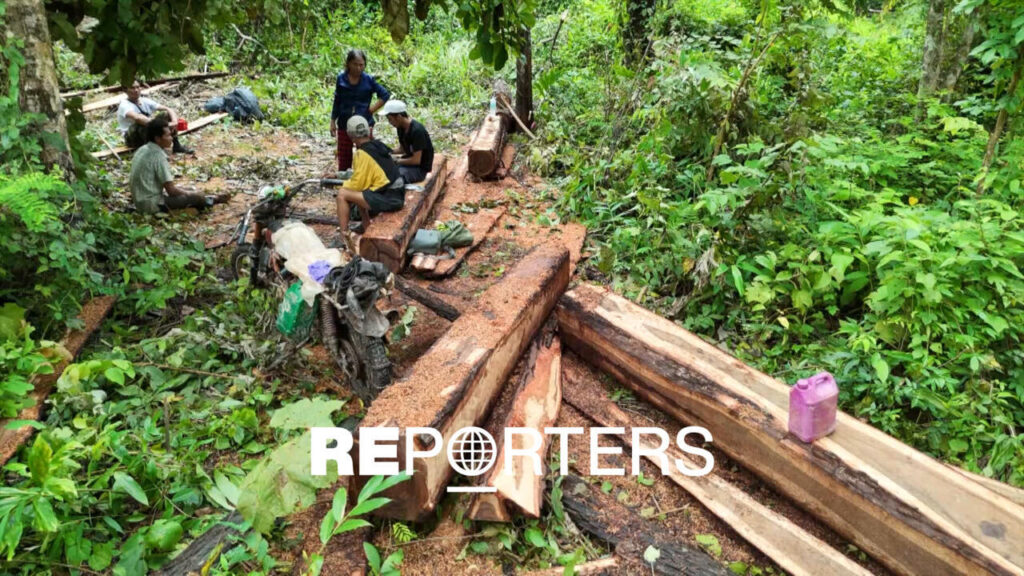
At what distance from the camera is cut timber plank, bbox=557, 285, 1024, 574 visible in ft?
8.43

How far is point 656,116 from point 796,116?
1392 millimetres

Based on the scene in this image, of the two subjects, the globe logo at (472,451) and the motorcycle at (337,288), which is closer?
the globe logo at (472,451)

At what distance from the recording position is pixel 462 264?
5.84 meters

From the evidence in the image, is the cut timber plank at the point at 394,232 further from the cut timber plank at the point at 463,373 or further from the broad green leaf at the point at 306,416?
the broad green leaf at the point at 306,416

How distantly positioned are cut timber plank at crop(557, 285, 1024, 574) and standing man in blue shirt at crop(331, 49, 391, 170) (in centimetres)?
440

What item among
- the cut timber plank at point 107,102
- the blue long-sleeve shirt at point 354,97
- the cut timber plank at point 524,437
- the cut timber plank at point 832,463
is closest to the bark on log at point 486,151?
the blue long-sleeve shirt at point 354,97

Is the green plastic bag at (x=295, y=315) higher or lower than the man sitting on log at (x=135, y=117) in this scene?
lower

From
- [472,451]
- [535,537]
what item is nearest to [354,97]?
[472,451]

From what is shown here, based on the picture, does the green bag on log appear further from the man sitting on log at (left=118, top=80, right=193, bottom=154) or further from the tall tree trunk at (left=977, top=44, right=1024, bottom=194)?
the man sitting on log at (left=118, top=80, right=193, bottom=154)

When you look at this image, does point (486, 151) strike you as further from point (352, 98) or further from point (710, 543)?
point (710, 543)

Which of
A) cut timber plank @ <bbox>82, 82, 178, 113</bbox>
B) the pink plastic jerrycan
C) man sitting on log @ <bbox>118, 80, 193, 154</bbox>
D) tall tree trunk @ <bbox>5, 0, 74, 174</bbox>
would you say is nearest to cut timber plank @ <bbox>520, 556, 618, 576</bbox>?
the pink plastic jerrycan

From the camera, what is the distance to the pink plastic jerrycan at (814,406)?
2930 mm

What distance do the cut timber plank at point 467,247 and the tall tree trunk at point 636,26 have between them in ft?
11.5

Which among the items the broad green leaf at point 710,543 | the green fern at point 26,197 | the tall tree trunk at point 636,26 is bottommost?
the broad green leaf at point 710,543
